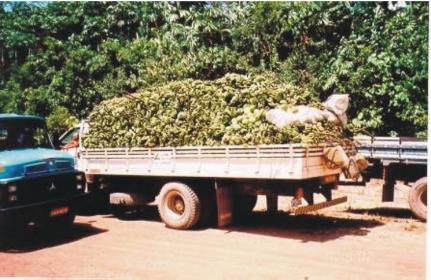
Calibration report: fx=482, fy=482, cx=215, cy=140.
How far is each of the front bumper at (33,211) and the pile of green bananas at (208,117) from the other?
2.01 m

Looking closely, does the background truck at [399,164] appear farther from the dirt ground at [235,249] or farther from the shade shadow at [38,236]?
the shade shadow at [38,236]

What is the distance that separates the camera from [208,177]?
9141 millimetres

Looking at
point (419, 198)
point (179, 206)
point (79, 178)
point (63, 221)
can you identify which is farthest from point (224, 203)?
point (419, 198)

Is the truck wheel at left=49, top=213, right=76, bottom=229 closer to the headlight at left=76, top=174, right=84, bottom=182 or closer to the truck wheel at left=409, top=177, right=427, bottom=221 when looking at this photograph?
the headlight at left=76, top=174, right=84, bottom=182

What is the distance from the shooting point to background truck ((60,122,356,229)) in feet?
27.0

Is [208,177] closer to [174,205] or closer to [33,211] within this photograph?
[174,205]

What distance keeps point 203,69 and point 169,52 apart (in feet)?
7.69

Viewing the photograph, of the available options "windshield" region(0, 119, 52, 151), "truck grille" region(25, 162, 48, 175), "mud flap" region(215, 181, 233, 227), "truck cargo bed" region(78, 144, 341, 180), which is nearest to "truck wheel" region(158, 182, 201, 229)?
"truck cargo bed" region(78, 144, 341, 180)

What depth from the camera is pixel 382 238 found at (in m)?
8.59

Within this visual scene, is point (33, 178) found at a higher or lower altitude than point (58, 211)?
higher

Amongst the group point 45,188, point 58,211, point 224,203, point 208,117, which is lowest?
point 58,211

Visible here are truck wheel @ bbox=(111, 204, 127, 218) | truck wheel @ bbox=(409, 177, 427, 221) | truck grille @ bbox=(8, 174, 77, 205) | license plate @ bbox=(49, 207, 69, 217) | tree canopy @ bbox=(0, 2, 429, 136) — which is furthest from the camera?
tree canopy @ bbox=(0, 2, 429, 136)

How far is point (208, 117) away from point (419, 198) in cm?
459

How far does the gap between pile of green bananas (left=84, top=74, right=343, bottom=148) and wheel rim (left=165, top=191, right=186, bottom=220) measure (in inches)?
41.9
